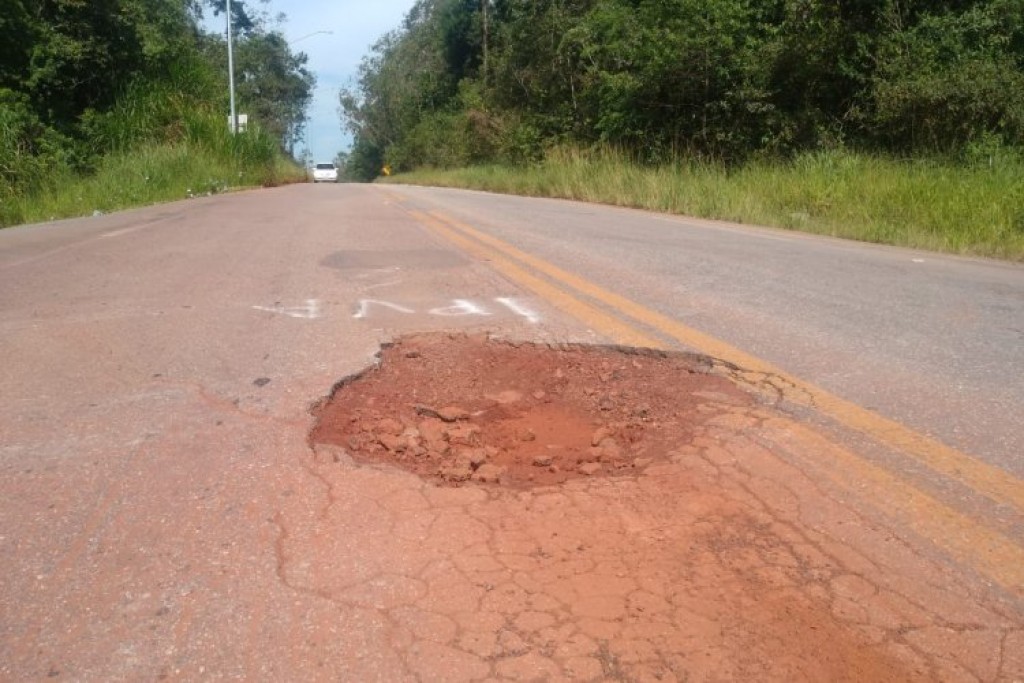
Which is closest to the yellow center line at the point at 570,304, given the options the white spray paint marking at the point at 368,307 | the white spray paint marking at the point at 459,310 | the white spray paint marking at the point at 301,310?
the white spray paint marking at the point at 459,310

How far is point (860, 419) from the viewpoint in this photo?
146 inches

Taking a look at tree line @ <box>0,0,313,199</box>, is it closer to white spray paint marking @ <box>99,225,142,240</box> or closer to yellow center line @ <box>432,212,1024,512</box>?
white spray paint marking @ <box>99,225,142,240</box>

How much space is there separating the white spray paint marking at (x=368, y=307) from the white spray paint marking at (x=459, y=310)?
18 centimetres

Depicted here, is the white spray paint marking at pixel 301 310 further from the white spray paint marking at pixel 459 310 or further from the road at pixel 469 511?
the white spray paint marking at pixel 459 310

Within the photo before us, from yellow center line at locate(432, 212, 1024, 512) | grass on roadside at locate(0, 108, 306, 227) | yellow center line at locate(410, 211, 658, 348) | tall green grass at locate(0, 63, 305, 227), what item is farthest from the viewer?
tall green grass at locate(0, 63, 305, 227)

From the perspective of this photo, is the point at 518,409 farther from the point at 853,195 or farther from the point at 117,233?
the point at 853,195

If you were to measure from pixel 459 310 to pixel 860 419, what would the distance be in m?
2.79

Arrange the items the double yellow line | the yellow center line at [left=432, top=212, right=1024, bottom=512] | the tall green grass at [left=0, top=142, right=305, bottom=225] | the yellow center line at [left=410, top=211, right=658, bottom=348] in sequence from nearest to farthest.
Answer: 1. the double yellow line
2. the yellow center line at [left=432, top=212, right=1024, bottom=512]
3. the yellow center line at [left=410, top=211, right=658, bottom=348]
4. the tall green grass at [left=0, top=142, right=305, bottom=225]

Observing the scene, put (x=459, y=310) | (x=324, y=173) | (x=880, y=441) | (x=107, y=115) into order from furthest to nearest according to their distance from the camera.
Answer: (x=324, y=173)
(x=107, y=115)
(x=459, y=310)
(x=880, y=441)

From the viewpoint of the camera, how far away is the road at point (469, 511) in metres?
2.18

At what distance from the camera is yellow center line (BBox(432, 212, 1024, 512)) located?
122 inches

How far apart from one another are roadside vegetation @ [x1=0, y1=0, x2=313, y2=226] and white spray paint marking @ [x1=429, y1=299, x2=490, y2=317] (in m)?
10.4

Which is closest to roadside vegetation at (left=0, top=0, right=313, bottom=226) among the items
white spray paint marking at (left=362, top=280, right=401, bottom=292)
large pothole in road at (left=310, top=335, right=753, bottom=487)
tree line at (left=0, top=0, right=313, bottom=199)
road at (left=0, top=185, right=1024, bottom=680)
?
tree line at (left=0, top=0, right=313, bottom=199)

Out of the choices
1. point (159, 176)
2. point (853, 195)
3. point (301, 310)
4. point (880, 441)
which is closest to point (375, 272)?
point (301, 310)
